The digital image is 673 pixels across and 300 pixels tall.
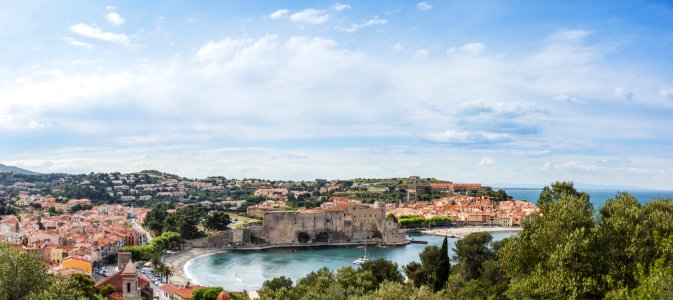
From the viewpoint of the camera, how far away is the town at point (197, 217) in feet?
82.6

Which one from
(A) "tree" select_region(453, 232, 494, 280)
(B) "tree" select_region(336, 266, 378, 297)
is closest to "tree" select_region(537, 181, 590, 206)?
(B) "tree" select_region(336, 266, 378, 297)

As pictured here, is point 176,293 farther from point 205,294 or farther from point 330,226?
point 330,226

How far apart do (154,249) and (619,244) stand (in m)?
27.8

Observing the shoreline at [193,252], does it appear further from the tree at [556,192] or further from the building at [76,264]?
the tree at [556,192]

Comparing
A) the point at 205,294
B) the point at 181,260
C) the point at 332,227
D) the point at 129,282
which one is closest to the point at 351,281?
the point at 129,282

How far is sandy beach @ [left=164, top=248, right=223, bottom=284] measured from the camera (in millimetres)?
25964

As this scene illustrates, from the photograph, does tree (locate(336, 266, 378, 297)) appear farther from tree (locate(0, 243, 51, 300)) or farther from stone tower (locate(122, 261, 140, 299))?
tree (locate(0, 243, 51, 300))

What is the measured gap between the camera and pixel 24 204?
54.2 metres

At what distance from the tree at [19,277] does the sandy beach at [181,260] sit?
16.0 meters

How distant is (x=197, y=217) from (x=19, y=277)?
35.2 metres

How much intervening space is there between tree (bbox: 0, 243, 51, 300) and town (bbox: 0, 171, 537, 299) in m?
1.19

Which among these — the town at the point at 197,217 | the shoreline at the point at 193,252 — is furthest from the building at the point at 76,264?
the shoreline at the point at 193,252

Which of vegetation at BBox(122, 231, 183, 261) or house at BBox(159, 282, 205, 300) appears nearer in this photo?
house at BBox(159, 282, 205, 300)

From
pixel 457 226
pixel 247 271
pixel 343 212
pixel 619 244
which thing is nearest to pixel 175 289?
pixel 247 271
